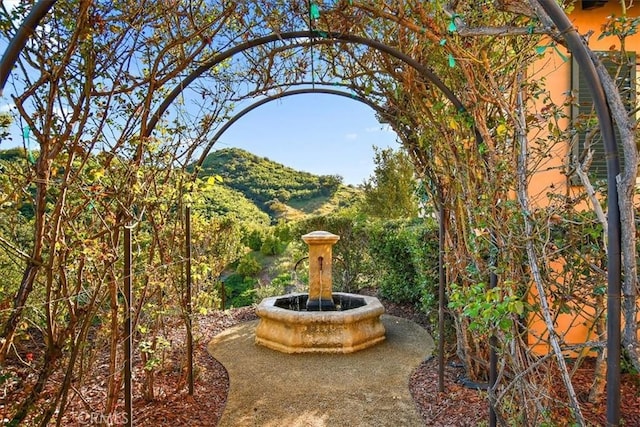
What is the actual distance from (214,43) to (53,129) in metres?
1.33

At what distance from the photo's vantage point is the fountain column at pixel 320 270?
5684mm

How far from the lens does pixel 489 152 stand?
2.65 meters

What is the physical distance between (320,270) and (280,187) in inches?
441

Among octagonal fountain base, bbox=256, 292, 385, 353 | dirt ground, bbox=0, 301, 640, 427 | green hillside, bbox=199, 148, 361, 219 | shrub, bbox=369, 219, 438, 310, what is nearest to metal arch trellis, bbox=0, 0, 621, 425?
dirt ground, bbox=0, 301, 640, 427

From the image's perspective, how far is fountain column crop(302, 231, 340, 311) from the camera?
568 cm

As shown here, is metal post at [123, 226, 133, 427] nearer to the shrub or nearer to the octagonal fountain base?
the octagonal fountain base

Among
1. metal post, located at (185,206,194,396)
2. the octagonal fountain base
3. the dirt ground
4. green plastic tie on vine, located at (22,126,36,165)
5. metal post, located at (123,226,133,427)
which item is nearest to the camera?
green plastic tie on vine, located at (22,126,36,165)

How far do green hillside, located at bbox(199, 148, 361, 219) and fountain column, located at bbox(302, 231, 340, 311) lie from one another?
8.91 metres

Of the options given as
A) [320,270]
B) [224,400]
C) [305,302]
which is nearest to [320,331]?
[320,270]

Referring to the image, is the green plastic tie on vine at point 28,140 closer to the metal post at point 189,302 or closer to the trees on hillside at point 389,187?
the metal post at point 189,302

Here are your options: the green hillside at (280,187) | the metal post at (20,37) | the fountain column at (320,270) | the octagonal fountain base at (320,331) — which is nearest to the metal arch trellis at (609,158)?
the metal post at (20,37)

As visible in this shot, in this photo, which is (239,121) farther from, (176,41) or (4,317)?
(4,317)

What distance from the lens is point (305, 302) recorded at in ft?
20.5

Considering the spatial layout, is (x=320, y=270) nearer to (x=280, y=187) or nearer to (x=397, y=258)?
(x=397, y=258)
